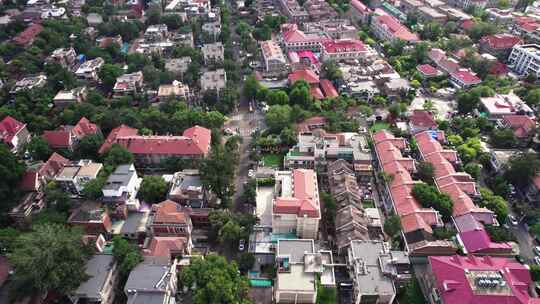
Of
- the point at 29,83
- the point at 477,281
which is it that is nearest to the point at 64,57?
the point at 29,83

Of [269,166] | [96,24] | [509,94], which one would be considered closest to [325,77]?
[269,166]

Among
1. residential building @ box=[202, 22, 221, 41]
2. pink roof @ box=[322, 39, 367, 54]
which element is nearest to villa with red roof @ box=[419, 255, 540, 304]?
pink roof @ box=[322, 39, 367, 54]

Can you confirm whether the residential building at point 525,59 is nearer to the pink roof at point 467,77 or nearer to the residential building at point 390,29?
the pink roof at point 467,77

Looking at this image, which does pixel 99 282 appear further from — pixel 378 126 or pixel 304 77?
pixel 304 77

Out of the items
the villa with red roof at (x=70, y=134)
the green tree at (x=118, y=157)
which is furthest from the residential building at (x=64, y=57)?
the green tree at (x=118, y=157)

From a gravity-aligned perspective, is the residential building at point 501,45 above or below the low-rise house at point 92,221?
above

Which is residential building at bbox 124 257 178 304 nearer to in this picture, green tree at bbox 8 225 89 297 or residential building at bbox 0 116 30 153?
green tree at bbox 8 225 89 297

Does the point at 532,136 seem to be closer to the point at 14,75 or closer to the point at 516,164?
the point at 516,164
